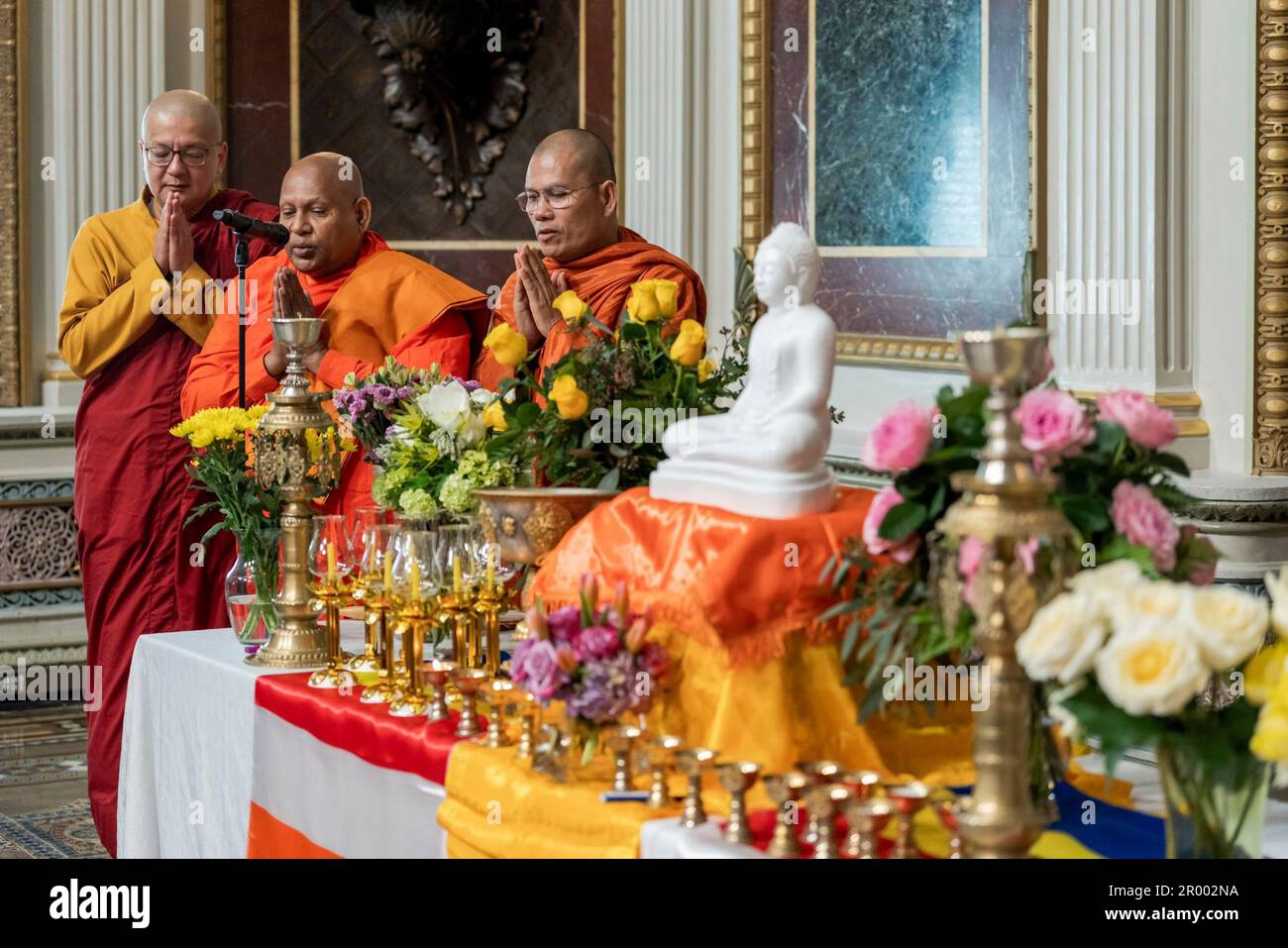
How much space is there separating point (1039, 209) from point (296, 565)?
273 cm

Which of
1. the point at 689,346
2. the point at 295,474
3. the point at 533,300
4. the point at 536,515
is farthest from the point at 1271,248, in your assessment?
the point at 295,474

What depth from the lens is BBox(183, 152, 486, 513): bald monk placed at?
430cm

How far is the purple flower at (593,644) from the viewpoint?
8.03 ft

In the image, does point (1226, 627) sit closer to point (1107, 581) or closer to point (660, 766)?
point (1107, 581)

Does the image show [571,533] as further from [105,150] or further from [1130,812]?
[105,150]

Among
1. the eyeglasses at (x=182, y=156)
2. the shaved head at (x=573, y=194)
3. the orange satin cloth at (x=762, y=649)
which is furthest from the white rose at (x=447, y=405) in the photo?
the eyeglasses at (x=182, y=156)

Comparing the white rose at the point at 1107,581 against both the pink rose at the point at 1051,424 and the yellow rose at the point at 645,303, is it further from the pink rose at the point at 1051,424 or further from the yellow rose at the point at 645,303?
the yellow rose at the point at 645,303

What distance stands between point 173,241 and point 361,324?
2.58ft

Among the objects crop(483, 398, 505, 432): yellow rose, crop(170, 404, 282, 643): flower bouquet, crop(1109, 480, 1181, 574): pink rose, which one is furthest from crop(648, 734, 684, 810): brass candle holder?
crop(170, 404, 282, 643): flower bouquet

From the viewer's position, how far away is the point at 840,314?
20.5ft

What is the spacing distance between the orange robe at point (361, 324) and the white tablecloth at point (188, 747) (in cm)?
78

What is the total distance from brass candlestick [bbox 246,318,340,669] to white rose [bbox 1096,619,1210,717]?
→ 6.03 ft

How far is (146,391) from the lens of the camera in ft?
16.5
